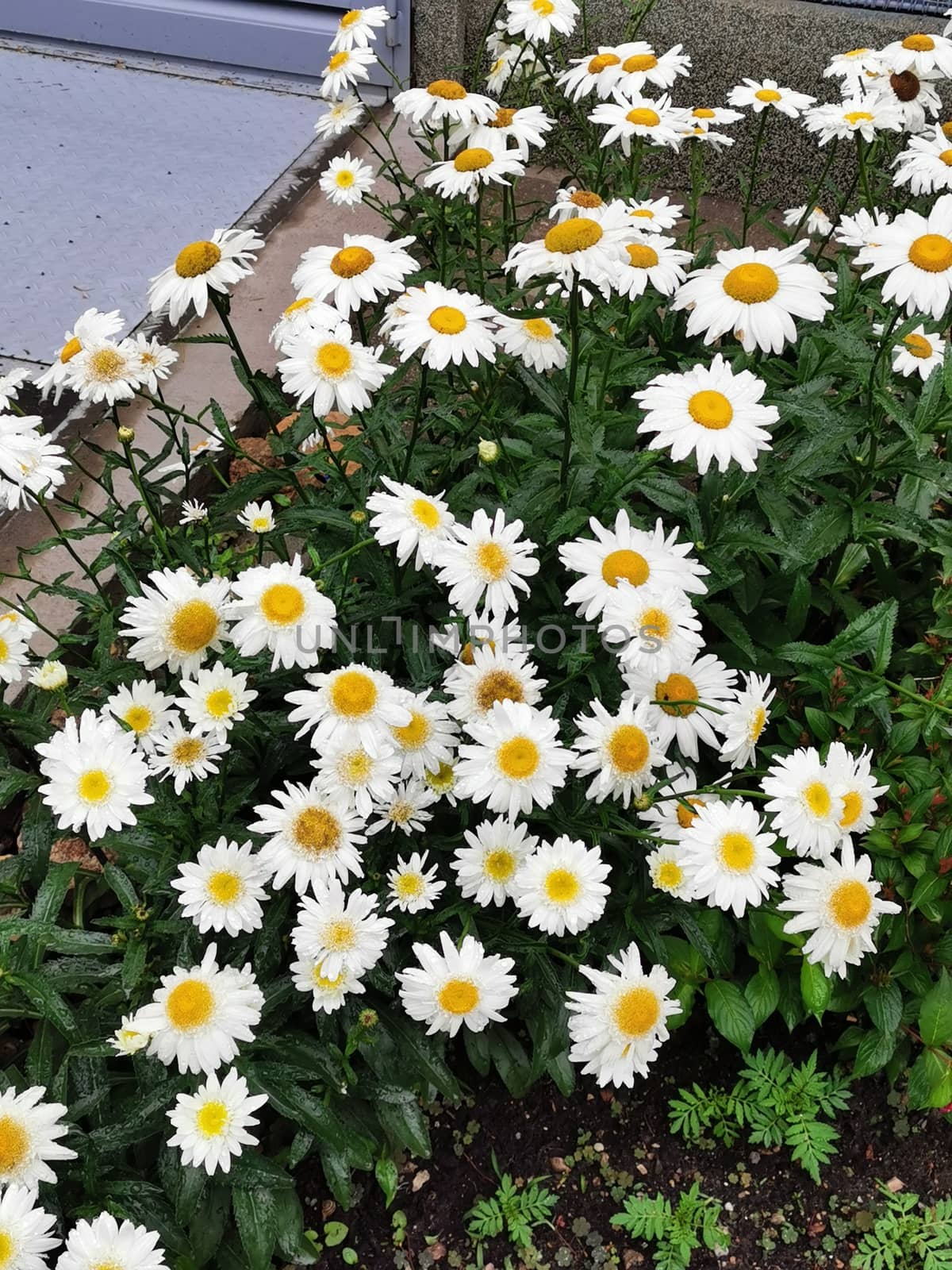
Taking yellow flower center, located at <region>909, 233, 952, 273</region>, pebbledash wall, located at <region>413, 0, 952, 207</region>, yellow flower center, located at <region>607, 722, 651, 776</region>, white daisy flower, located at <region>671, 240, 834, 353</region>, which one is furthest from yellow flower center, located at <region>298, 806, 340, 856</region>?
pebbledash wall, located at <region>413, 0, 952, 207</region>

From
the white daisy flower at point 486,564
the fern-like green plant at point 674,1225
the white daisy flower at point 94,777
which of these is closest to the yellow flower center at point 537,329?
the white daisy flower at point 486,564

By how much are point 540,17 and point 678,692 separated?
200 cm

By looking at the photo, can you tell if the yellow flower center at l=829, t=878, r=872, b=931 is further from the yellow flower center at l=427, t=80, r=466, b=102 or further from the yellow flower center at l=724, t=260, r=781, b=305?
the yellow flower center at l=427, t=80, r=466, b=102

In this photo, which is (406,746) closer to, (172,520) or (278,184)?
(172,520)

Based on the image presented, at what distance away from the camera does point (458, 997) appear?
1.74m

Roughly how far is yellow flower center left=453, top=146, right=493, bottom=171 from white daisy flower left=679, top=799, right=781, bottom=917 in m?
1.53

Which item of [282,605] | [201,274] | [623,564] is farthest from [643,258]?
[282,605]

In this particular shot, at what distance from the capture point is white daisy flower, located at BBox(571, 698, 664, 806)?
1735mm

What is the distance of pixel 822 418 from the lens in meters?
2.07

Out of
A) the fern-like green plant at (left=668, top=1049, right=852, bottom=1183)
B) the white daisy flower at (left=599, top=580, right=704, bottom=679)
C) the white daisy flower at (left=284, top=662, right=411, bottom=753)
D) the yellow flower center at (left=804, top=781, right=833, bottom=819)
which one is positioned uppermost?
the white daisy flower at (left=599, top=580, right=704, bottom=679)

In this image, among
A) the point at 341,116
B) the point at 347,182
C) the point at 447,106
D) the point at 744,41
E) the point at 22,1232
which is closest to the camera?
the point at 22,1232

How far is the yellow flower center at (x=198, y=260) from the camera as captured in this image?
194 cm

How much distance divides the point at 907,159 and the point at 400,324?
163 centimetres

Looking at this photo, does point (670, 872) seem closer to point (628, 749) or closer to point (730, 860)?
point (730, 860)
